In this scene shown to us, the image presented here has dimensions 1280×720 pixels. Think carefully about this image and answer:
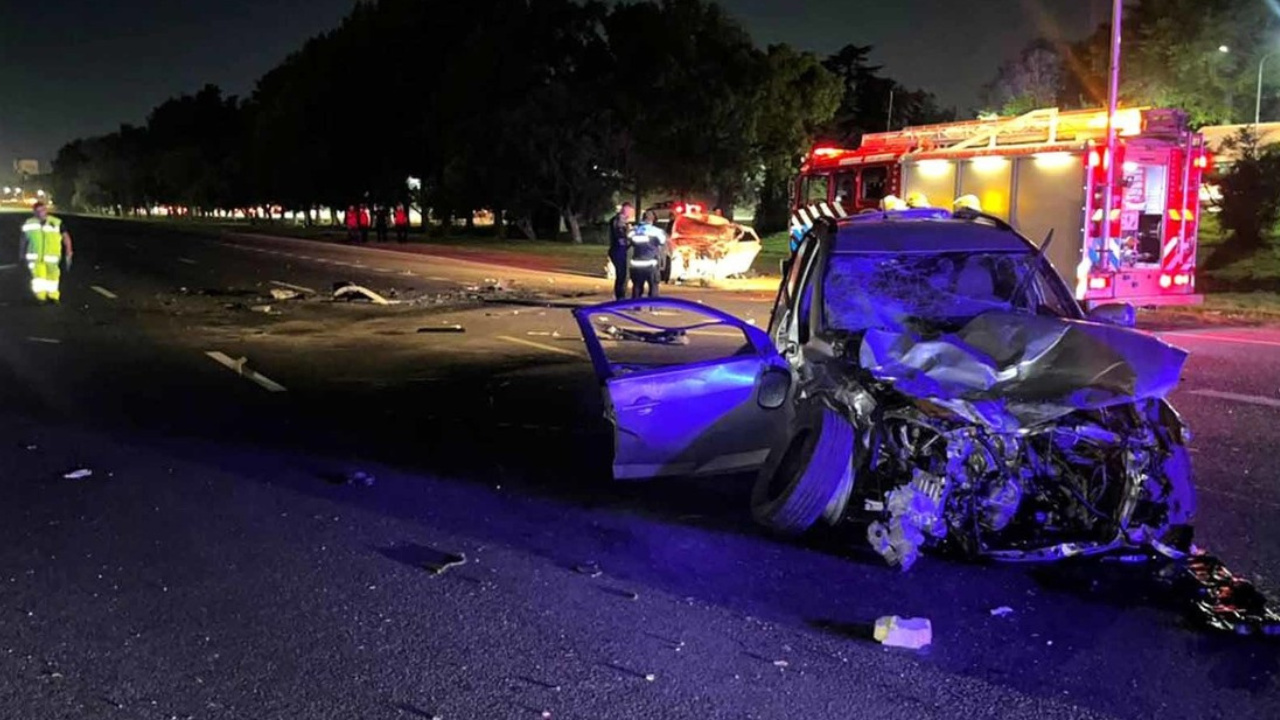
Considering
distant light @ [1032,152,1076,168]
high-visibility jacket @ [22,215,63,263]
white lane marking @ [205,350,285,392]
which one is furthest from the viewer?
high-visibility jacket @ [22,215,63,263]

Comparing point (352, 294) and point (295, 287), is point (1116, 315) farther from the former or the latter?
point (295, 287)

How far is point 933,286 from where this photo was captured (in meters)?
6.34

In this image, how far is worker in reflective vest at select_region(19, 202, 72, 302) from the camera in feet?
54.8

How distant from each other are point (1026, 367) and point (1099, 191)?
10.8 meters

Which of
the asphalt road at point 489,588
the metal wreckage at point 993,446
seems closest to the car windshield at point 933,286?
the metal wreckage at point 993,446

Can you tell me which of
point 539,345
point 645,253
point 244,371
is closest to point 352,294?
point 645,253

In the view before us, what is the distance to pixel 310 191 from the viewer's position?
61.9 metres

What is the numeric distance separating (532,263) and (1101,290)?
1819cm

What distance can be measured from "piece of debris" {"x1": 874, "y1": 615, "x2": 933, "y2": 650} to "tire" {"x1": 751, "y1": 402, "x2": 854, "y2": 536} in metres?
0.96

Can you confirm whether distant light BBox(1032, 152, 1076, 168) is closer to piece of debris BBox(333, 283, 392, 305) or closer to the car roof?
the car roof

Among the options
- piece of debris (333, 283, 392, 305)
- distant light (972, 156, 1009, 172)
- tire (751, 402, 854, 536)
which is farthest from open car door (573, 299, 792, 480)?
piece of debris (333, 283, 392, 305)

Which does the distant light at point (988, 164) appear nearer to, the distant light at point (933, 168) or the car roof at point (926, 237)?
the distant light at point (933, 168)

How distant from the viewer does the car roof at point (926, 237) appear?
253 inches

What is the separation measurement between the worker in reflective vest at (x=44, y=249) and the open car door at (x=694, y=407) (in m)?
13.7
